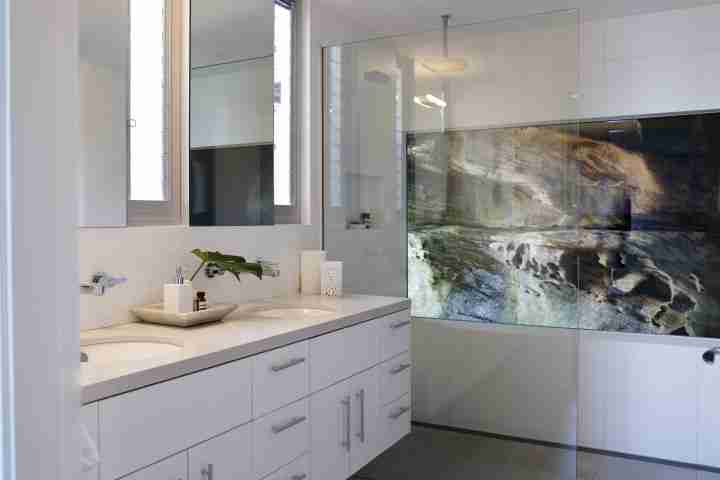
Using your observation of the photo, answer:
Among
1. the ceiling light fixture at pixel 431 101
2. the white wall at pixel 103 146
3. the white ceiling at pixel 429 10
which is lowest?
the white wall at pixel 103 146

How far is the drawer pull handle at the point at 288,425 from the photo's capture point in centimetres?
175

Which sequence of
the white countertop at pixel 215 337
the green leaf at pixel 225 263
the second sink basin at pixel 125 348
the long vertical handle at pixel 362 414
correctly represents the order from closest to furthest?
1. the white countertop at pixel 215 337
2. the second sink basin at pixel 125 348
3. the green leaf at pixel 225 263
4. the long vertical handle at pixel 362 414

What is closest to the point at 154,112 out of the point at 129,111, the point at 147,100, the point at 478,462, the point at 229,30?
the point at 147,100

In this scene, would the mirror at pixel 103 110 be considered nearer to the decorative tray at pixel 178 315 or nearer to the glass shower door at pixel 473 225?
the decorative tray at pixel 178 315

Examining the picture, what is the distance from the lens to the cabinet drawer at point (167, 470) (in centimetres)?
131

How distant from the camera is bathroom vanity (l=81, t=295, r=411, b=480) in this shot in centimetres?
129

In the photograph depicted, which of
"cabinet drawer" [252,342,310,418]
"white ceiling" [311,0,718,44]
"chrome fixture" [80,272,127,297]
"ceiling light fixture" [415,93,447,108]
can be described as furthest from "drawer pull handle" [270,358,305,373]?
"white ceiling" [311,0,718,44]

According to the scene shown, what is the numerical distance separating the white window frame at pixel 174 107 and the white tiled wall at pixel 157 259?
0.11 meters

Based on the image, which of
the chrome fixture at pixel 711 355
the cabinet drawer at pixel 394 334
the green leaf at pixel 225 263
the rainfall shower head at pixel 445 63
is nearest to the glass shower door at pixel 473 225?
the rainfall shower head at pixel 445 63

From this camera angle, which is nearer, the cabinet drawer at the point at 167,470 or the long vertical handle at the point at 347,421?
the cabinet drawer at the point at 167,470

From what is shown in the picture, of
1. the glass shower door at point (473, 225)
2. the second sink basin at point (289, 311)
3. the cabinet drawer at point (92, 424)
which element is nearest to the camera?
the cabinet drawer at point (92, 424)

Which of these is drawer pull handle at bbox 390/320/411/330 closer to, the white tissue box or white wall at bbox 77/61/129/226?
the white tissue box

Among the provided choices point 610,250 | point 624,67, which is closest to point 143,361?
point 610,250

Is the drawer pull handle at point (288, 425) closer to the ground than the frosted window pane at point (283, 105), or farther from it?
closer to the ground
